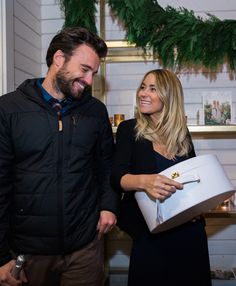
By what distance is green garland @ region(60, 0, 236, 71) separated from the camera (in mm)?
2152

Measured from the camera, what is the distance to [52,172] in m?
1.42

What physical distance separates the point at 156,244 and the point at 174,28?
50.9 inches

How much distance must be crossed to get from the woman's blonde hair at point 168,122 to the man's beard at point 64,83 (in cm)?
41

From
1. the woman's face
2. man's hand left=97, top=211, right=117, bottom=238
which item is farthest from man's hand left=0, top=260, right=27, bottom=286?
the woman's face

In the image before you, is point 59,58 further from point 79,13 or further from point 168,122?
point 79,13

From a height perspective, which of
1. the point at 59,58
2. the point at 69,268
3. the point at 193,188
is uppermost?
the point at 59,58

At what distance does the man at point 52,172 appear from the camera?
1.41 meters

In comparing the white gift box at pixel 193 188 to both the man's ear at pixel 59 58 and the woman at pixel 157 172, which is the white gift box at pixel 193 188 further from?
the man's ear at pixel 59 58

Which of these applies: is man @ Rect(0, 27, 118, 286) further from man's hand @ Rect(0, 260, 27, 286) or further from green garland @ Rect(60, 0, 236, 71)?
green garland @ Rect(60, 0, 236, 71)

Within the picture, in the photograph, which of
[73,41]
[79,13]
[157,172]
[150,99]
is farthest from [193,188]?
[79,13]

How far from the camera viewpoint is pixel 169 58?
227 cm

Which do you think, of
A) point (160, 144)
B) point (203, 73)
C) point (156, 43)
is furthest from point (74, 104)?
point (203, 73)

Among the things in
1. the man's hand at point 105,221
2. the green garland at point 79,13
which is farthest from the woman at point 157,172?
the green garland at point 79,13

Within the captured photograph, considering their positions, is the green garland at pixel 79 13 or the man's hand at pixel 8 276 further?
the green garland at pixel 79 13
